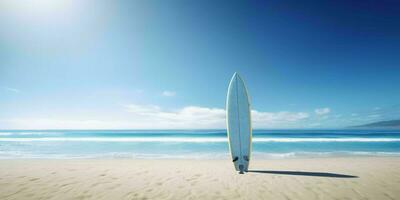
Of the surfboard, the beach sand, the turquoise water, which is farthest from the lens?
the turquoise water

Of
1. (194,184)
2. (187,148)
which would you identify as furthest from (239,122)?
(187,148)

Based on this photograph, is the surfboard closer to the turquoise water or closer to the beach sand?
the beach sand

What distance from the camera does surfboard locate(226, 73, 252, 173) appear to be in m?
8.24

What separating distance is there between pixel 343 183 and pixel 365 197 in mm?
1136

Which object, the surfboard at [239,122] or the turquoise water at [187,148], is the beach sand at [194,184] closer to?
the surfboard at [239,122]

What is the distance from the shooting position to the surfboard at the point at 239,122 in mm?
8237

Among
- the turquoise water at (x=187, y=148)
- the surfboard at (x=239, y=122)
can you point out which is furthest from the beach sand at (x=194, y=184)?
the turquoise water at (x=187, y=148)

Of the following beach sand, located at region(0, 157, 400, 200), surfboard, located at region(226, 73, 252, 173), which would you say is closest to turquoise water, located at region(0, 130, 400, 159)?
surfboard, located at region(226, 73, 252, 173)

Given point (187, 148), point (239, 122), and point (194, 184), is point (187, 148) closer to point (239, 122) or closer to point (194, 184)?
point (239, 122)

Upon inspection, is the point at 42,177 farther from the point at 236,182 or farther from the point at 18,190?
the point at 236,182

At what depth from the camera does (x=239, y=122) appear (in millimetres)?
8844

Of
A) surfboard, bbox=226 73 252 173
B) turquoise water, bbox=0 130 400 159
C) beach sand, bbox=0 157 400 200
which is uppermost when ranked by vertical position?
surfboard, bbox=226 73 252 173

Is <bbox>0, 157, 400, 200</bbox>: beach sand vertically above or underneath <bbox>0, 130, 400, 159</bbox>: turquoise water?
above

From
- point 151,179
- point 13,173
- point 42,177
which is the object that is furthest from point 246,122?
point 13,173
